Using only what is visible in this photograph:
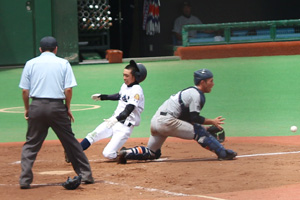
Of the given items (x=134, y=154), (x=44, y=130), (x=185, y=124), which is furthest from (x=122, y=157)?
(x=44, y=130)

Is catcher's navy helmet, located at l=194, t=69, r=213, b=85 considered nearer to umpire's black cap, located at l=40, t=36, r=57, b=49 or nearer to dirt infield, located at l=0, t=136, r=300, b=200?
dirt infield, located at l=0, t=136, r=300, b=200

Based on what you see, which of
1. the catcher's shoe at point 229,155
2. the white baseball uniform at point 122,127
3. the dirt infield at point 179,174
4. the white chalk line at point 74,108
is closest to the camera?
the dirt infield at point 179,174

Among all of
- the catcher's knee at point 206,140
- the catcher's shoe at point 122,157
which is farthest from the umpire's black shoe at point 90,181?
the catcher's knee at point 206,140

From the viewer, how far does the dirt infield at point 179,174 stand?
6.64 meters

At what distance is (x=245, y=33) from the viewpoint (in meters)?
21.1

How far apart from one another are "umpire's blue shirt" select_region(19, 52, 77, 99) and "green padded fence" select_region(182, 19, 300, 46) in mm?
13747

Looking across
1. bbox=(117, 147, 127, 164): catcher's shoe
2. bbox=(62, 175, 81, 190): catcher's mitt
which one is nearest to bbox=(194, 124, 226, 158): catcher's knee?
bbox=(117, 147, 127, 164): catcher's shoe

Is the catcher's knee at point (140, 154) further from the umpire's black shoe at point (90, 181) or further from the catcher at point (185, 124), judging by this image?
the umpire's black shoe at point (90, 181)

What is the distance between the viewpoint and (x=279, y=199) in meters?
6.16

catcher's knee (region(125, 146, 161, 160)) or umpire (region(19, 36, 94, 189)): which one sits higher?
umpire (region(19, 36, 94, 189))

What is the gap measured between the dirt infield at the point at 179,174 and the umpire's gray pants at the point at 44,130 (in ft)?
0.85

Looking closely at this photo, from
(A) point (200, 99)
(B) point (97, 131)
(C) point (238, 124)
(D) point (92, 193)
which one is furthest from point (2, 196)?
(C) point (238, 124)

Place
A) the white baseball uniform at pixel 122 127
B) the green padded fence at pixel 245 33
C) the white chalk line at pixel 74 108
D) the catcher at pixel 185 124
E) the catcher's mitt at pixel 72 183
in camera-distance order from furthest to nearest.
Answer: the green padded fence at pixel 245 33, the white chalk line at pixel 74 108, the white baseball uniform at pixel 122 127, the catcher at pixel 185 124, the catcher's mitt at pixel 72 183

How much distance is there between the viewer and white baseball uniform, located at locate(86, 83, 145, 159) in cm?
843
